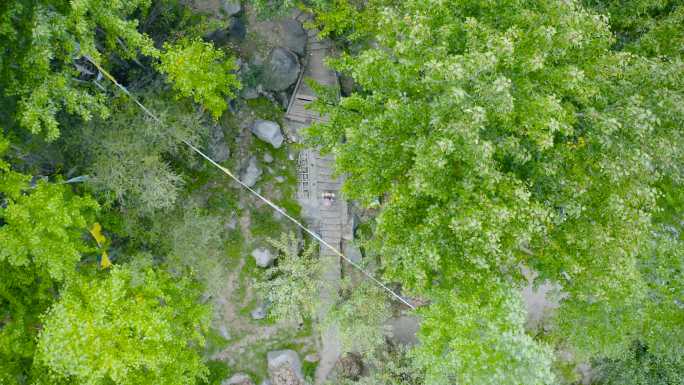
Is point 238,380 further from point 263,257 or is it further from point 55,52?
point 55,52

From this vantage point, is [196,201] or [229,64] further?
[196,201]

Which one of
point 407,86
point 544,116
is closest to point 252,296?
point 407,86

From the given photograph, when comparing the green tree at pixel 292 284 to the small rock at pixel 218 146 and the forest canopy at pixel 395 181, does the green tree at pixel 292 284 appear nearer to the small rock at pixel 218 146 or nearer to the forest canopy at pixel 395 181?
the forest canopy at pixel 395 181

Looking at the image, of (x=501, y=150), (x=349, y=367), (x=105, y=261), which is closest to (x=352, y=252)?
(x=349, y=367)

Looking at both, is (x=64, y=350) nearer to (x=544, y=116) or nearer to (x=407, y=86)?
(x=407, y=86)

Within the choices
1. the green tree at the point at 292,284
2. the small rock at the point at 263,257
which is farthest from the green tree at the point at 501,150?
the small rock at the point at 263,257

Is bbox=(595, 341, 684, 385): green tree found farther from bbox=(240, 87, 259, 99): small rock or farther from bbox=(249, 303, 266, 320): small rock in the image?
bbox=(240, 87, 259, 99): small rock
